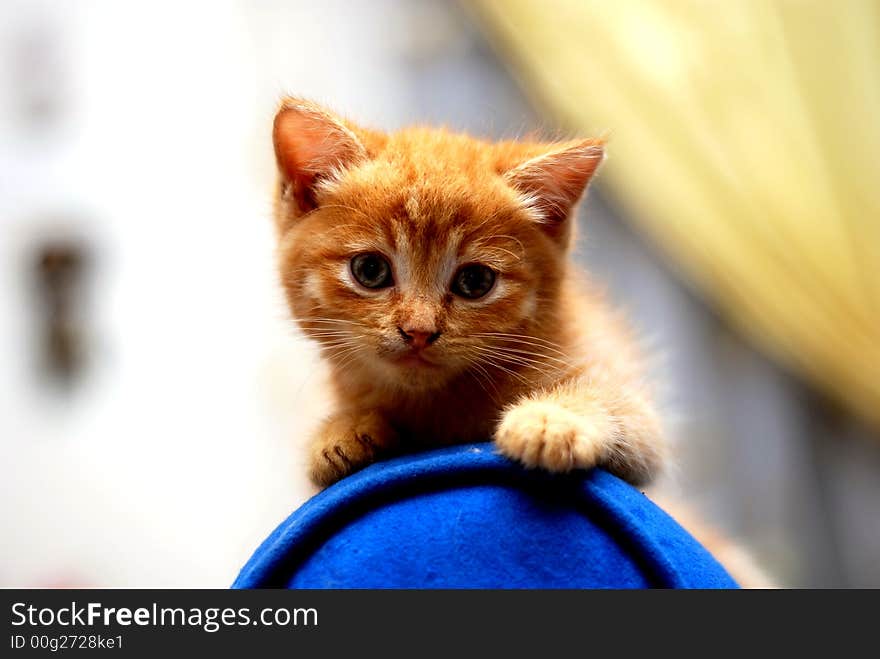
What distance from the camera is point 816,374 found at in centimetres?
215


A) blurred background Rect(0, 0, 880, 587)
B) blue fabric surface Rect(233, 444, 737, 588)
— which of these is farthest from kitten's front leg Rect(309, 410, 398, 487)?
blurred background Rect(0, 0, 880, 587)

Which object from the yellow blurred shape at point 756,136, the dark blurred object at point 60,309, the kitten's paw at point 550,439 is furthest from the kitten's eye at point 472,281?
the dark blurred object at point 60,309

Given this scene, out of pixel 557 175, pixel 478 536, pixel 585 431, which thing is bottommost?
pixel 478 536

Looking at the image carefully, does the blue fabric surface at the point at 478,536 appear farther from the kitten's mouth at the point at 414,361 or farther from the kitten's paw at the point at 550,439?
the kitten's mouth at the point at 414,361

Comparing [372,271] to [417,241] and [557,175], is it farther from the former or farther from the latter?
[557,175]

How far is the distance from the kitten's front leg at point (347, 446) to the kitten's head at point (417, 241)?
0.07 metres

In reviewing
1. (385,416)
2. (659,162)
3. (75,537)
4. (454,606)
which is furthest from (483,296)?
(75,537)

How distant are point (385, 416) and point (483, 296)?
0.21 meters

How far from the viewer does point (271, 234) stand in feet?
7.39

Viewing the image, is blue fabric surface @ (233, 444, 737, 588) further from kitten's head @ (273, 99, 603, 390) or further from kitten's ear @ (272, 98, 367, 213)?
kitten's ear @ (272, 98, 367, 213)

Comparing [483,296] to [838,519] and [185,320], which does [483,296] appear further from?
[838,519]

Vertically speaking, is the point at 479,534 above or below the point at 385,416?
below

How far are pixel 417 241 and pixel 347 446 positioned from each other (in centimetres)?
27

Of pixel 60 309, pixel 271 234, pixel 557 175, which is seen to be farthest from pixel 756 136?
pixel 60 309
